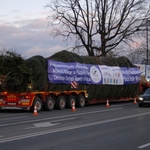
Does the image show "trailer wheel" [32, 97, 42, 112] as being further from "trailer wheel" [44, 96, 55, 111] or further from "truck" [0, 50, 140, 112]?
"trailer wheel" [44, 96, 55, 111]

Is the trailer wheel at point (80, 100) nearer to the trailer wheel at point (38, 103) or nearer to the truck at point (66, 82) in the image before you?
the truck at point (66, 82)

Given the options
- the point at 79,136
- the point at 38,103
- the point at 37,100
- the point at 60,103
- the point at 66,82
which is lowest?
the point at 79,136

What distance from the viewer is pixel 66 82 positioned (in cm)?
2806

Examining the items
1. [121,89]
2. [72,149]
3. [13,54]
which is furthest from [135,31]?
[72,149]

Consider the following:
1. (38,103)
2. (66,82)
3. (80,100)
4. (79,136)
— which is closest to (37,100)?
(38,103)

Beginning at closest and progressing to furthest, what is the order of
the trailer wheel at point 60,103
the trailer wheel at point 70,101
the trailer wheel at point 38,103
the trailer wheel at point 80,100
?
the trailer wheel at point 38,103
the trailer wheel at point 60,103
the trailer wheel at point 70,101
the trailer wheel at point 80,100

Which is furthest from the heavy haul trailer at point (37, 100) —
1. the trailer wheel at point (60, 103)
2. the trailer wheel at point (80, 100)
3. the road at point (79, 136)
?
the road at point (79, 136)

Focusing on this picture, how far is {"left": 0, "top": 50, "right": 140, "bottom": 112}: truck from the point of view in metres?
25.1

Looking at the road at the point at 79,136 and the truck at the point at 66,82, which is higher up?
the truck at the point at 66,82

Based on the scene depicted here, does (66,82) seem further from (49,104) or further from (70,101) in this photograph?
(49,104)

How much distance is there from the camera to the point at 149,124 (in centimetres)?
1664

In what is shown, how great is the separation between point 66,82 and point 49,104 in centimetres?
256

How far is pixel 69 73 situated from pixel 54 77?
2.00 m

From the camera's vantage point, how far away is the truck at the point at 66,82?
82.2 ft
